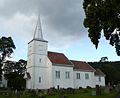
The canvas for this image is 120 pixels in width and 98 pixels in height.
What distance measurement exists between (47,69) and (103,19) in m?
38.9

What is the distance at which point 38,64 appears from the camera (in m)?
61.8

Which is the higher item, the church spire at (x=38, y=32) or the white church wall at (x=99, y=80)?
the church spire at (x=38, y=32)

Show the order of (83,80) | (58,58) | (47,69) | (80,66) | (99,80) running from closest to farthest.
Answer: (47,69), (58,58), (83,80), (80,66), (99,80)

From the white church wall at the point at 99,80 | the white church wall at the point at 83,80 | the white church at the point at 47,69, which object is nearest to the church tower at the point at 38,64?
the white church at the point at 47,69

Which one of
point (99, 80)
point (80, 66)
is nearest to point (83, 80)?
point (80, 66)

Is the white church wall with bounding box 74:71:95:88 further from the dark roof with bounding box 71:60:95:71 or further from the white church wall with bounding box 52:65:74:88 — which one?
the white church wall with bounding box 52:65:74:88

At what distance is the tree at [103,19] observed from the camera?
2370cm

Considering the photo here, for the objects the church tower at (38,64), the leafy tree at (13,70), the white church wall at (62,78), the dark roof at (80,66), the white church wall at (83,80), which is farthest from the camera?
the dark roof at (80,66)

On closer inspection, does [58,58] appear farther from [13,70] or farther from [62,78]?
[13,70]

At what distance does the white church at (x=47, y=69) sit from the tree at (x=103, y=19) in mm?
35122

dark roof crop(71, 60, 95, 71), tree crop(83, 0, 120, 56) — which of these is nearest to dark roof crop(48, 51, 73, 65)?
dark roof crop(71, 60, 95, 71)

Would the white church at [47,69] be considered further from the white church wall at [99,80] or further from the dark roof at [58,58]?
the white church wall at [99,80]

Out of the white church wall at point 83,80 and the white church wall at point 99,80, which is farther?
the white church wall at point 99,80

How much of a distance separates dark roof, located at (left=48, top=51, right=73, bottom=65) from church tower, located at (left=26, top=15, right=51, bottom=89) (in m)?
1.73
